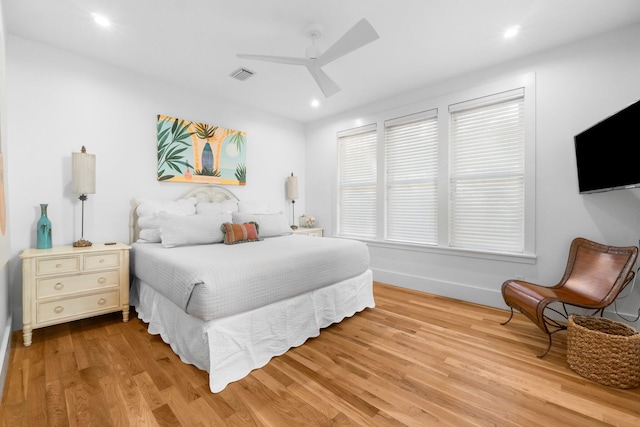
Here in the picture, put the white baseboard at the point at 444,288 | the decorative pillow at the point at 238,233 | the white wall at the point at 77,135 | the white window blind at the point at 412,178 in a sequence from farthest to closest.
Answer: the white window blind at the point at 412,178, the white baseboard at the point at 444,288, the decorative pillow at the point at 238,233, the white wall at the point at 77,135

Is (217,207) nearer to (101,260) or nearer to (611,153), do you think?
(101,260)

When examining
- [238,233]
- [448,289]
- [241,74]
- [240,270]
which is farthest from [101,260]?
[448,289]

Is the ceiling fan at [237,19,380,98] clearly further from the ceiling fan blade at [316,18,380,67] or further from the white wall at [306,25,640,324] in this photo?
the white wall at [306,25,640,324]

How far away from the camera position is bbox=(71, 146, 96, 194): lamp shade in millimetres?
2684

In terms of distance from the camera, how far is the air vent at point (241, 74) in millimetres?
3252

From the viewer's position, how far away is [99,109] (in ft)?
10.0

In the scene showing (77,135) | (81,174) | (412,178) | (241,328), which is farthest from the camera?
(412,178)

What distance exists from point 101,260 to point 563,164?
4.47m

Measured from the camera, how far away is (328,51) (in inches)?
89.1

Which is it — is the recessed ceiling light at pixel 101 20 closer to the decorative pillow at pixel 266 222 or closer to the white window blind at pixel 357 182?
the decorative pillow at pixel 266 222

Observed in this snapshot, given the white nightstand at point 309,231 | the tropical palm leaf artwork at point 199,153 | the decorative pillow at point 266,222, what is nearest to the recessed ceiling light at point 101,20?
the tropical palm leaf artwork at point 199,153

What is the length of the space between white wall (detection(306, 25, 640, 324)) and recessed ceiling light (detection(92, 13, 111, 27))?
3435mm

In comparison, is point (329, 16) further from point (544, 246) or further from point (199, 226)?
point (544, 246)

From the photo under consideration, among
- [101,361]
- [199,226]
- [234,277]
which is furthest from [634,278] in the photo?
[101,361]
